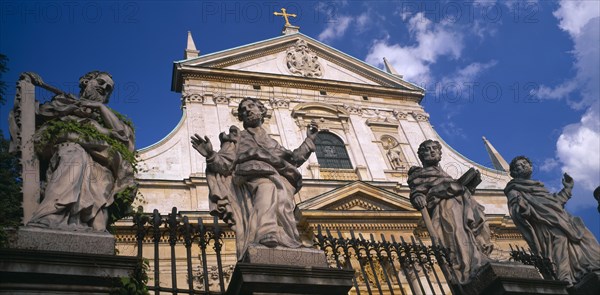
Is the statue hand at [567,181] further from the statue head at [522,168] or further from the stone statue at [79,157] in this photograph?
the stone statue at [79,157]

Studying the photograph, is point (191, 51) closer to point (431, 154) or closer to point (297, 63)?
point (297, 63)

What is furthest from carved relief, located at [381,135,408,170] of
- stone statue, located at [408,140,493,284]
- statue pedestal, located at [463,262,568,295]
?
statue pedestal, located at [463,262,568,295]

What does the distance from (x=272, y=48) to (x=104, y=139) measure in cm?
1715

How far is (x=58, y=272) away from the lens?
3.98 meters

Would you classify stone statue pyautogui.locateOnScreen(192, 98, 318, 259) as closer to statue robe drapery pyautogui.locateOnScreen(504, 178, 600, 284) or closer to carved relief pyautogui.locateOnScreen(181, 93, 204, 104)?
statue robe drapery pyautogui.locateOnScreen(504, 178, 600, 284)

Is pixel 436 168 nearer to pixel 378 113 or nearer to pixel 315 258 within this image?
pixel 315 258

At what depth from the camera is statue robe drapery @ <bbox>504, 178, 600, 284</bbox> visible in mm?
7098

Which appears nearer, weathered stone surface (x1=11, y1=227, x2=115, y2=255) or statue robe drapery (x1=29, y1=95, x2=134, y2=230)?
weathered stone surface (x1=11, y1=227, x2=115, y2=255)

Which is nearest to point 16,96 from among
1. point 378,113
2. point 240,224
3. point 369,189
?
point 240,224

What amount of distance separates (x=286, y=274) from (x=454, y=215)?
2.85 meters

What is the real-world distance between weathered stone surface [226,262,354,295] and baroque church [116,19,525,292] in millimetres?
9274

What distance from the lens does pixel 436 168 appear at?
7164mm

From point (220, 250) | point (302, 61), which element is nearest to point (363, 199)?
point (302, 61)

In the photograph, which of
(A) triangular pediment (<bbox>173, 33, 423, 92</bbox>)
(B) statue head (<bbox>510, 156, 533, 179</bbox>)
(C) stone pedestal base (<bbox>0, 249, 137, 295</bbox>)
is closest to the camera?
(C) stone pedestal base (<bbox>0, 249, 137, 295</bbox>)
